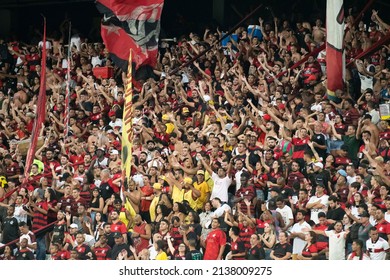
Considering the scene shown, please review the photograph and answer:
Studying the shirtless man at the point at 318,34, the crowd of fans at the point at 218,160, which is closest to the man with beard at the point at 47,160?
the crowd of fans at the point at 218,160

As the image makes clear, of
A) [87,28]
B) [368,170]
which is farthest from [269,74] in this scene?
[87,28]

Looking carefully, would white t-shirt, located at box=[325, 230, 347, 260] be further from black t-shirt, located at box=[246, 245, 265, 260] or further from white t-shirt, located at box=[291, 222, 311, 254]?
black t-shirt, located at box=[246, 245, 265, 260]

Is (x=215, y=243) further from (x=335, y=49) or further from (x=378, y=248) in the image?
(x=335, y=49)

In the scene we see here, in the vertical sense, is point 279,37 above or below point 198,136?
above

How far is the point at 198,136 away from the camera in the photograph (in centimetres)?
1942

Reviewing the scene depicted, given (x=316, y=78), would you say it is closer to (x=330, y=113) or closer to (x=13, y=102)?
(x=330, y=113)

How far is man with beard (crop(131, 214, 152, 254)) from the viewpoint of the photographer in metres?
16.9

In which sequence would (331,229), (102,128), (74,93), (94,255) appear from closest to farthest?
1. (331,229)
2. (94,255)
3. (102,128)
4. (74,93)

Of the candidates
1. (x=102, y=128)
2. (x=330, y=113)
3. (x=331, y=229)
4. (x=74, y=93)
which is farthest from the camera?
(x=74, y=93)

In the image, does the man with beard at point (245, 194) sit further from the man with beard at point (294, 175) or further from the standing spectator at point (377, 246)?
the standing spectator at point (377, 246)

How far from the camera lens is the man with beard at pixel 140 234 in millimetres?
16938

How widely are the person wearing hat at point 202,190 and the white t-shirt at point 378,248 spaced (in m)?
3.25
